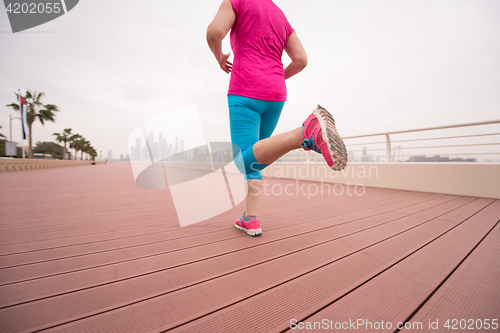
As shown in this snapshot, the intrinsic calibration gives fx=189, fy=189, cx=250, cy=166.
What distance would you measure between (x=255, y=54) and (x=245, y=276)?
980 mm

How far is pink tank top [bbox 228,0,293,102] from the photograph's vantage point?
0.92 m

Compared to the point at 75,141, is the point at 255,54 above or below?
below

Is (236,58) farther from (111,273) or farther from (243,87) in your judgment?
(111,273)

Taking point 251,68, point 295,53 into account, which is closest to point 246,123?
point 251,68

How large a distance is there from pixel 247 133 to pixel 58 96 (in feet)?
111

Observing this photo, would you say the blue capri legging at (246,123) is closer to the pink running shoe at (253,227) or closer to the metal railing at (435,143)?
the pink running shoe at (253,227)

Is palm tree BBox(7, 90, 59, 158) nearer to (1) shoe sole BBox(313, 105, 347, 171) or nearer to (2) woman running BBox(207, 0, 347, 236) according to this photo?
(2) woman running BBox(207, 0, 347, 236)

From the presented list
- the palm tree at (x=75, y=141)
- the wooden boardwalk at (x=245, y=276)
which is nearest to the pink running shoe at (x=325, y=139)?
the wooden boardwalk at (x=245, y=276)

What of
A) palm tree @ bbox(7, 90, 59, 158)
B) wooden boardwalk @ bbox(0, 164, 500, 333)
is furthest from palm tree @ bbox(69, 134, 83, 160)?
wooden boardwalk @ bbox(0, 164, 500, 333)

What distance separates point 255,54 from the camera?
94cm

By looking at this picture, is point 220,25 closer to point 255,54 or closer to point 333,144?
point 255,54

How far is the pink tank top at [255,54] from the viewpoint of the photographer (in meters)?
0.92

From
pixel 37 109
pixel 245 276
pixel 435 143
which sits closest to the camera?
pixel 245 276

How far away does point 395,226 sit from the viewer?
3.95ft
